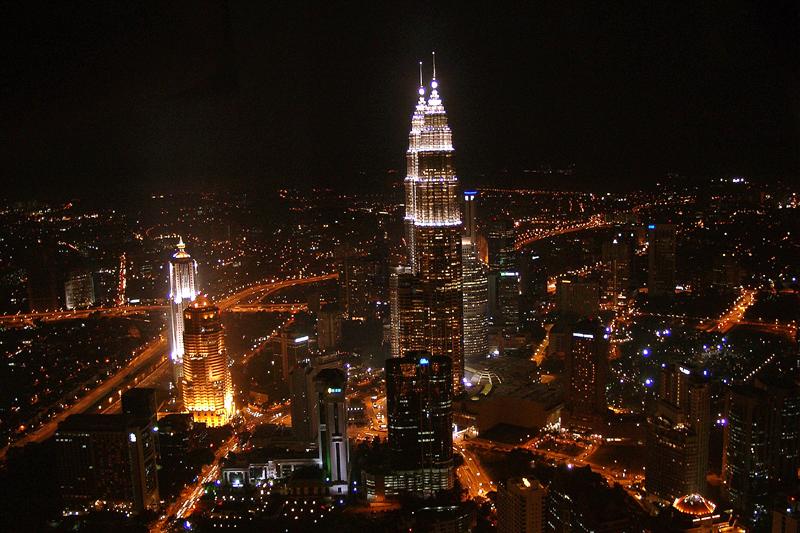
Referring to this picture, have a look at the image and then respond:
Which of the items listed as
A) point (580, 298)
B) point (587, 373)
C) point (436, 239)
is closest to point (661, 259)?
point (580, 298)

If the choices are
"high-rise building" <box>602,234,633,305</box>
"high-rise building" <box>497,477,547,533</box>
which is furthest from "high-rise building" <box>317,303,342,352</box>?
"high-rise building" <box>497,477,547,533</box>

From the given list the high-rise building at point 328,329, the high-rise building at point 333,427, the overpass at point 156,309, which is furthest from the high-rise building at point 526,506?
the overpass at point 156,309

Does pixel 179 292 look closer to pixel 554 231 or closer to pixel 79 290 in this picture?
pixel 79 290

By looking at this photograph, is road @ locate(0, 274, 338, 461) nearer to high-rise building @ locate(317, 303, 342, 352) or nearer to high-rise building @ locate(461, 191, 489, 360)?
high-rise building @ locate(317, 303, 342, 352)

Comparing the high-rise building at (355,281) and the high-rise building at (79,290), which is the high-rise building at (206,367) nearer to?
the high-rise building at (79,290)

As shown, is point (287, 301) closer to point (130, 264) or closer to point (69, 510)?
point (130, 264)
